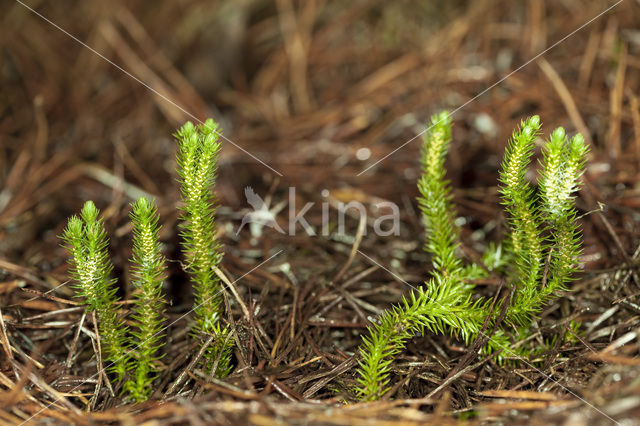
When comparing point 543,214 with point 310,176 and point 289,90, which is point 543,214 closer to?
point 310,176

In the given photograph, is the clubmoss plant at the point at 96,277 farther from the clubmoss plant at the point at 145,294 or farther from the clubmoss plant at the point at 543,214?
the clubmoss plant at the point at 543,214

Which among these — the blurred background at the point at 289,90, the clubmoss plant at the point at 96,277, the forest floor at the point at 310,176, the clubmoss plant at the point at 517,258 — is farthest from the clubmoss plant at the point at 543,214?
the clubmoss plant at the point at 96,277

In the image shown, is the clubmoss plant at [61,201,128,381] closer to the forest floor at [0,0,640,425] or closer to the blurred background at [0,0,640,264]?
the forest floor at [0,0,640,425]

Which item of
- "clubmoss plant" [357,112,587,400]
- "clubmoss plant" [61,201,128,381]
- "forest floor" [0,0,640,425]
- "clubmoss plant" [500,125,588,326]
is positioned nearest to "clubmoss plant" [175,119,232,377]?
"forest floor" [0,0,640,425]

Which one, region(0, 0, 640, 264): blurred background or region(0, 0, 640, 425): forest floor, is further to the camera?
region(0, 0, 640, 264): blurred background

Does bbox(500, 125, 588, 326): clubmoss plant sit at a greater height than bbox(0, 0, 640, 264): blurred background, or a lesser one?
lesser

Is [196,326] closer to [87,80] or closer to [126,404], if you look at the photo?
[126,404]

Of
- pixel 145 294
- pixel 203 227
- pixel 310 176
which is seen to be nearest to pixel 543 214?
pixel 203 227

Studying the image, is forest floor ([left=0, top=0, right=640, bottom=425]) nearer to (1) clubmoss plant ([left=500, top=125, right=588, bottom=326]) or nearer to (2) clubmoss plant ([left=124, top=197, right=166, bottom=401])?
(2) clubmoss plant ([left=124, top=197, right=166, bottom=401])
